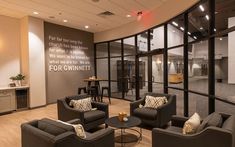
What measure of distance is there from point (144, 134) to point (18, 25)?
6481mm

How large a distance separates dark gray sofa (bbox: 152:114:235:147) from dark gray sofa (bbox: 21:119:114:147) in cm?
80

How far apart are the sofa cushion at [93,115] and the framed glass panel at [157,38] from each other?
337 cm

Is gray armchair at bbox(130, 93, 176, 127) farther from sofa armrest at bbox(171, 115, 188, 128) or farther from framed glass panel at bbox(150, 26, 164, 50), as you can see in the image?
framed glass panel at bbox(150, 26, 164, 50)

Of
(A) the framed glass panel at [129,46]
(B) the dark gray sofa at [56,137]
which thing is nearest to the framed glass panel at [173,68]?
(A) the framed glass panel at [129,46]

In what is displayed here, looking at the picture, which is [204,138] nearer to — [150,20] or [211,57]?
[211,57]

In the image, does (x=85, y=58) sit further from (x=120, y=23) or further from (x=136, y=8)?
(x=136, y=8)

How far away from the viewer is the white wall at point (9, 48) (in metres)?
6.57

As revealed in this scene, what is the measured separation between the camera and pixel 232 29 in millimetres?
2945

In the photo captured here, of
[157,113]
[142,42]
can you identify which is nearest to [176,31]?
[142,42]

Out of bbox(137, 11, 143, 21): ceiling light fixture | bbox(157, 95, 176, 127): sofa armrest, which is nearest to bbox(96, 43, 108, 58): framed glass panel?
bbox(137, 11, 143, 21): ceiling light fixture

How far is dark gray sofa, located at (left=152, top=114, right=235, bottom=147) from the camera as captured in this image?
2.19m

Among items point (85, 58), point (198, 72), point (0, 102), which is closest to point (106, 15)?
point (85, 58)

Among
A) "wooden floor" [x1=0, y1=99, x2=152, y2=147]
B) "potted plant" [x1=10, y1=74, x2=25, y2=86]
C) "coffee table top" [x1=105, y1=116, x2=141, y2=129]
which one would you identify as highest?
"potted plant" [x1=10, y1=74, x2=25, y2=86]

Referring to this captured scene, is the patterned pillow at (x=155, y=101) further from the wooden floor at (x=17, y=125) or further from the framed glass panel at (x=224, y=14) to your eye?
the framed glass panel at (x=224, y=14)
